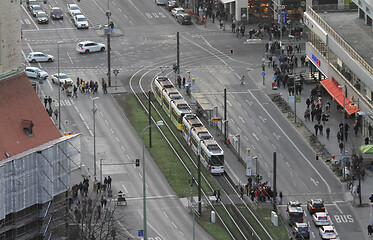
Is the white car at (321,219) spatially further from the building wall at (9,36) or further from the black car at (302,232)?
the building wall at (9,36)

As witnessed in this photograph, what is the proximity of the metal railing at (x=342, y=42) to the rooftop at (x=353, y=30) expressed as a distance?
747 millimetres

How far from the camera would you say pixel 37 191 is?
138 metres

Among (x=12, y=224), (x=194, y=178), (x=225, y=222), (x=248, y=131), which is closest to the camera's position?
(x=12, y=224)

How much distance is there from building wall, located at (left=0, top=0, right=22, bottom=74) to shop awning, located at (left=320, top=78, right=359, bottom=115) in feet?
145

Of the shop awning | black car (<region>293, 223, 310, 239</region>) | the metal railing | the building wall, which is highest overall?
the building wall

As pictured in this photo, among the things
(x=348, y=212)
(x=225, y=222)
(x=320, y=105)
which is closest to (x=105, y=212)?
(x=225, y=222)

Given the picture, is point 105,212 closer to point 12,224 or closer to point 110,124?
point 12,224

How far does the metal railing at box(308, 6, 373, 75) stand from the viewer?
172625mm

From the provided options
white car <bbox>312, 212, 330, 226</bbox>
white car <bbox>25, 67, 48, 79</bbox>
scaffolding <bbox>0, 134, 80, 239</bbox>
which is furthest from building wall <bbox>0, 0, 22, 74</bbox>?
white car <bbox>25, 67, 48, 79</bbox>

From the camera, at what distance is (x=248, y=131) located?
573 ft

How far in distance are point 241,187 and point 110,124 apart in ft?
93.9

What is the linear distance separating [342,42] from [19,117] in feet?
190

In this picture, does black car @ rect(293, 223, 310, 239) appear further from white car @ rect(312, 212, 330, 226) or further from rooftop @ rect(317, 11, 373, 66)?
rooftop @ rect(317, 11, 373, 66)

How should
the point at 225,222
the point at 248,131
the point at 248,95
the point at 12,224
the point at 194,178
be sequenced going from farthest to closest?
the point at 248,95 → the point at 248,131 → the point at 194,178 → the point at 225,222 → the point at 12,224
